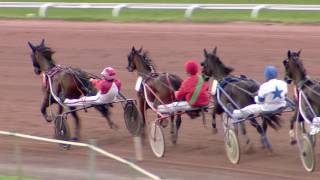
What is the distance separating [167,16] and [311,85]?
580 inches

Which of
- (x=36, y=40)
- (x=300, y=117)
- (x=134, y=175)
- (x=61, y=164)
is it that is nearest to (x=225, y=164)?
(x=300, y=117)

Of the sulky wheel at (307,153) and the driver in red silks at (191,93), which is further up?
the driver in red silks at (191,93)

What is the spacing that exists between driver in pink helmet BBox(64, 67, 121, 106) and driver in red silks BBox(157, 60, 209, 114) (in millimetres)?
1188

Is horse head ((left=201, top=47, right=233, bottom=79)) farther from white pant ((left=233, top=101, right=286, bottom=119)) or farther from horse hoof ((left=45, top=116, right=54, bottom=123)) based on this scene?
horse hoof ((left=45, top=116, right=54, bottom=123))

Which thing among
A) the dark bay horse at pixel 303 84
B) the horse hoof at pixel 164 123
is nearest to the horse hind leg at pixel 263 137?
the dark bay horse at pixel 303 84

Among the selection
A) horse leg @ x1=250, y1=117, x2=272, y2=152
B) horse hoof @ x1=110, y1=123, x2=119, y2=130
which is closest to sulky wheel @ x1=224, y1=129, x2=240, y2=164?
horse leg @ x1=250, y1=117, x2=272, y2=152

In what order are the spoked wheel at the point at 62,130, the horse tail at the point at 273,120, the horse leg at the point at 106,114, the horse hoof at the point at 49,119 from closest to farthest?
the horse tail at the point at 273,120
the spoked wheel at the point at 62,130
the horse leg at the point at 106,114
the horse hoof at the point at 49,119

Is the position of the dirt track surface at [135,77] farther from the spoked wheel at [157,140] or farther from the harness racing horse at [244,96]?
the harness racing horse at [244,96]

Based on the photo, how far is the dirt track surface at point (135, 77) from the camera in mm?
14789

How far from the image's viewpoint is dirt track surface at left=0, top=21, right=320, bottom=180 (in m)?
14.8

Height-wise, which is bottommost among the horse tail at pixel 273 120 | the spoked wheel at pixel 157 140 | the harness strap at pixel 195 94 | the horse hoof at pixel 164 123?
the spoked wheel at pixel 157 140

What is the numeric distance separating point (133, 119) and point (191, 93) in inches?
63.7

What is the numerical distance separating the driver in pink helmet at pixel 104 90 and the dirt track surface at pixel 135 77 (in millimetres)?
797

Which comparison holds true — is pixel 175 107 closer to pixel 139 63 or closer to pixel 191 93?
pixel 191 93
